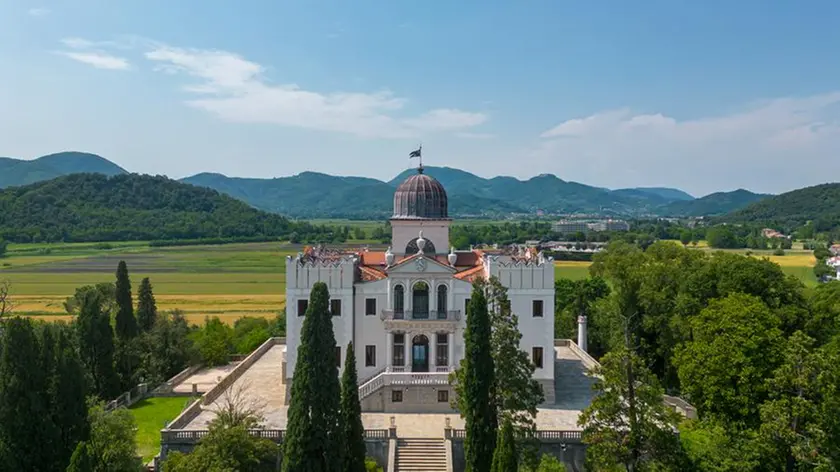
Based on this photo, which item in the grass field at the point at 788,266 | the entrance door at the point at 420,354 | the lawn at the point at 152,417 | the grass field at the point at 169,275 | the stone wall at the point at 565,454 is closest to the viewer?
the stone wall at the point at 565,454

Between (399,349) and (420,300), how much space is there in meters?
3.48

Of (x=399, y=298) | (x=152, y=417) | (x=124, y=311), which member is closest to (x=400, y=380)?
(x=399, y=298)

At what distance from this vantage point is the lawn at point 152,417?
35219mm

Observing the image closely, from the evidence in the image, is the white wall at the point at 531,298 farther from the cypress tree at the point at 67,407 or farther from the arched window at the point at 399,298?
the cypress tree at the point at 67,407

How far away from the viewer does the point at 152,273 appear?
379ft

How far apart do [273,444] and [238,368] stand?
17.7 metres

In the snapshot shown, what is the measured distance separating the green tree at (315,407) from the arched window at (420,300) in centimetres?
1721

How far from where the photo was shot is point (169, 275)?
374 ft

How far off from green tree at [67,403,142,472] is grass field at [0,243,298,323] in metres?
47.5

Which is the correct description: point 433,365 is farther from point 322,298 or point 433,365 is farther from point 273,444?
point 322,298

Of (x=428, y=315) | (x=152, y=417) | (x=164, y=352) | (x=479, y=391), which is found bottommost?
(x=152, y=417)

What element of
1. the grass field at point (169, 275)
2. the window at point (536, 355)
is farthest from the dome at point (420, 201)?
the grass field at point (169, 275)

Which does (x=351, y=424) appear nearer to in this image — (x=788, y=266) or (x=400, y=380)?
(x=400, y=380)

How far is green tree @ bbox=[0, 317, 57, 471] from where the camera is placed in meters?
26.5
